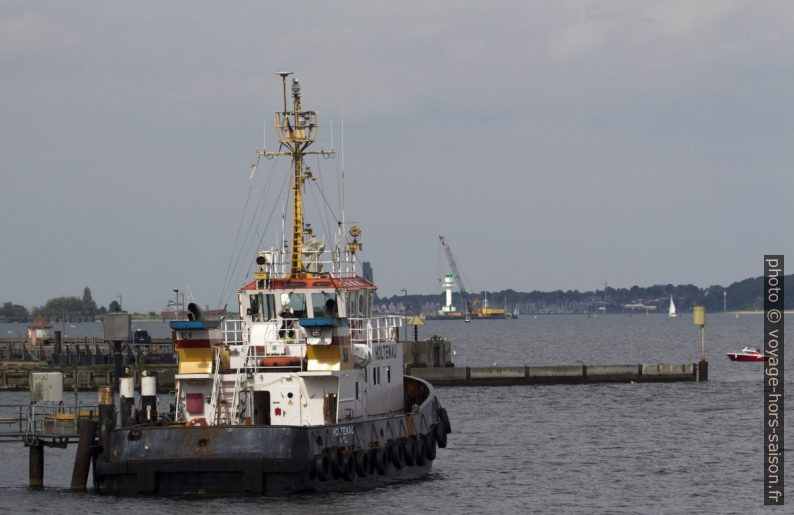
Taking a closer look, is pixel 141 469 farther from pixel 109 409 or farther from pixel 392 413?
pixel 392 413

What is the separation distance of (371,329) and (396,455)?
360 centimetres

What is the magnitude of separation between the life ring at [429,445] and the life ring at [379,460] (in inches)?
143

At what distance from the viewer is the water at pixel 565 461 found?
35.7 metres

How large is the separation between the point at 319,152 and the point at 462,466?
476 inches

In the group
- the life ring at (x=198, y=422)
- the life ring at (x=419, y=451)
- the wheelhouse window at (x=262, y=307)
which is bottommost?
the life ring at (x=419, y=451)

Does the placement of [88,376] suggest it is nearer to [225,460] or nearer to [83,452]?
[83,452]

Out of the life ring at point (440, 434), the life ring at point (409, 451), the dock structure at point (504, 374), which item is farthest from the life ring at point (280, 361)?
the dock structure at point (504, 374)

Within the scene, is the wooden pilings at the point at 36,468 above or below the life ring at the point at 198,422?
below

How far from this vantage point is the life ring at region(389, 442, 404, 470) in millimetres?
38322

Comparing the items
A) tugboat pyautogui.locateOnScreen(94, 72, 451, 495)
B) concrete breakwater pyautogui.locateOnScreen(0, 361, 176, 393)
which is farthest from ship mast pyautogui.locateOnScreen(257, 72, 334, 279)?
concrete breakwater pyautogui.locateOnScreen(0, 361, 176, 393)

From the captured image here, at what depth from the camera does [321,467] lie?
1331 inches

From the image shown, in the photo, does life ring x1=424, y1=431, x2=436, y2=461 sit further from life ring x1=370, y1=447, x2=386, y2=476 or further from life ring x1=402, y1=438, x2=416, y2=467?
life ring x1=370, y1=447, x2=386, y2=476

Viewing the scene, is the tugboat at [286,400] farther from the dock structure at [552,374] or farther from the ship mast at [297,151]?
the dock structure at [552,374]

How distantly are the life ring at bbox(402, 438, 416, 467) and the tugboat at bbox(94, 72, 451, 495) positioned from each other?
0.05 m
